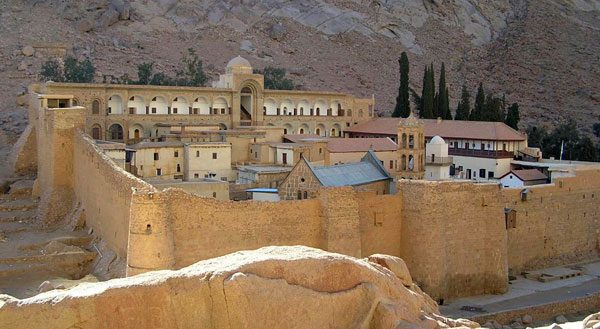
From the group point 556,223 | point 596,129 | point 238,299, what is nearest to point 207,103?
point 556,223

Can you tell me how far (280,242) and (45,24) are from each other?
47.5 metres

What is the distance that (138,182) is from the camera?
2006 cm

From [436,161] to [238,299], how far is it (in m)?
20.7

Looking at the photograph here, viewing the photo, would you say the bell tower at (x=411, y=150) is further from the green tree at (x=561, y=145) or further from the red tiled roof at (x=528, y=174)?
the green tree at (x=561, y=145)

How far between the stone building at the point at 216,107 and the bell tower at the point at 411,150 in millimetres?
14077

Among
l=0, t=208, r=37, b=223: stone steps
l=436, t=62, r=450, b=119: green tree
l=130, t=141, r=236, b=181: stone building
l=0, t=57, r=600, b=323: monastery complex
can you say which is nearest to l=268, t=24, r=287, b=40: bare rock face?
l=436, t=62, r=450, b=119: green tree

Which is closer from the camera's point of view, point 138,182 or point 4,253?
point 138,182

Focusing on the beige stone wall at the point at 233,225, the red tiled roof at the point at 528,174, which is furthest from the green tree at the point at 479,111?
the beige stone wall at the point at 233,225

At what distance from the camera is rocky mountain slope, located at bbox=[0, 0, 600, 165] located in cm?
6228

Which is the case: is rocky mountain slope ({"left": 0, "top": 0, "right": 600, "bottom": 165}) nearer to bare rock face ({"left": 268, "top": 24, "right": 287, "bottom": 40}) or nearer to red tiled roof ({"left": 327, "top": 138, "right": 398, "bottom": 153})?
bare rock face ({"left": 268, "top": 24, "right": 287, "bottom": 40})

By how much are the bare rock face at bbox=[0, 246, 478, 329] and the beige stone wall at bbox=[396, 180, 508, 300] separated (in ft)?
35.4

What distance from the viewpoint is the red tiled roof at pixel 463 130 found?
3691 centimetres

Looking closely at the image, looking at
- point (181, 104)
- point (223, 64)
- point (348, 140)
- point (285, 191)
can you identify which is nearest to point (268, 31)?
point (223, 64)

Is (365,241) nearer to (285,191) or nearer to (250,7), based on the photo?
(285,191)
